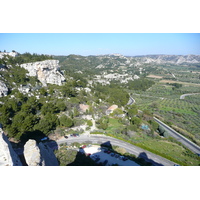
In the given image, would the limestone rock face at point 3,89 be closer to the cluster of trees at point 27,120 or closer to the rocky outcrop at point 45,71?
the cluster of trees at point 27,120

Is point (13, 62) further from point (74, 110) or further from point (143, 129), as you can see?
point (143, 129)

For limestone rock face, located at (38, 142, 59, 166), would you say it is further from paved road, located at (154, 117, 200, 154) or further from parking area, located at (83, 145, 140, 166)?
paved road, located at (154, 117, 200, 154)

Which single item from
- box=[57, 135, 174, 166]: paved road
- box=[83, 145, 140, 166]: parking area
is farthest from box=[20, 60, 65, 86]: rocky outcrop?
box=[83, 145, 140, 166]: parking area

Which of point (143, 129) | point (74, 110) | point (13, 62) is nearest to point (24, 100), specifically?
point (74, 110)

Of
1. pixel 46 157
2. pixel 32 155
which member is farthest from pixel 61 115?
pixel 32 155

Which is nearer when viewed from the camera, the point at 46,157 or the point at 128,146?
the point at 46,157

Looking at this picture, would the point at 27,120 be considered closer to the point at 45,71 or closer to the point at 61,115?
the point at 61,115
